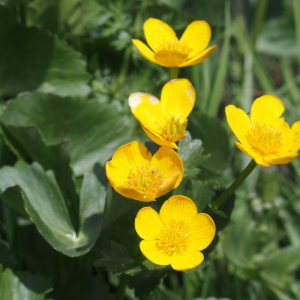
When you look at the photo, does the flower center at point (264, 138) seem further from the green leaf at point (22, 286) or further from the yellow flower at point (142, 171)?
the green leaf at point (22, 286)

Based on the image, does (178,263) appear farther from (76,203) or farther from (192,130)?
(192,130)

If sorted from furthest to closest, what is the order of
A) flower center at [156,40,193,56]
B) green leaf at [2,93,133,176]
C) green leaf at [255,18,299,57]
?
green leaf at [255,18,299,57] → green leaf at [2,93,133,176] → flower center at [156,40,193,56]

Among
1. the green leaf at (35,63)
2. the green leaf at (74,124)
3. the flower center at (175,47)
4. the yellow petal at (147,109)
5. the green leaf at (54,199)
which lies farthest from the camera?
the green leaf at (35,63)

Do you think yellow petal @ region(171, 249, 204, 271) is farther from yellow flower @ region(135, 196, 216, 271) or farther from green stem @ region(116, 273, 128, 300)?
green stem @ region(116, 273, 128, 300)

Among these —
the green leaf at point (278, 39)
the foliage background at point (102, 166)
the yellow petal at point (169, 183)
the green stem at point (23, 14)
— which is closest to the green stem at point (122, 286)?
the foliage background at point (102, 166)

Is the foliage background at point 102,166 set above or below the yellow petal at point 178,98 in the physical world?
below

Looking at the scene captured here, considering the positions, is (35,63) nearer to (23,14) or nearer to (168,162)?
(23,14)

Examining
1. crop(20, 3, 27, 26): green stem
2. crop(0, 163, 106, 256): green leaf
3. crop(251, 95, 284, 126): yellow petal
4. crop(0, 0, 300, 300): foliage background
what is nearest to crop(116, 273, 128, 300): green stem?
crop(0, 0, 300, 300): foliage background
